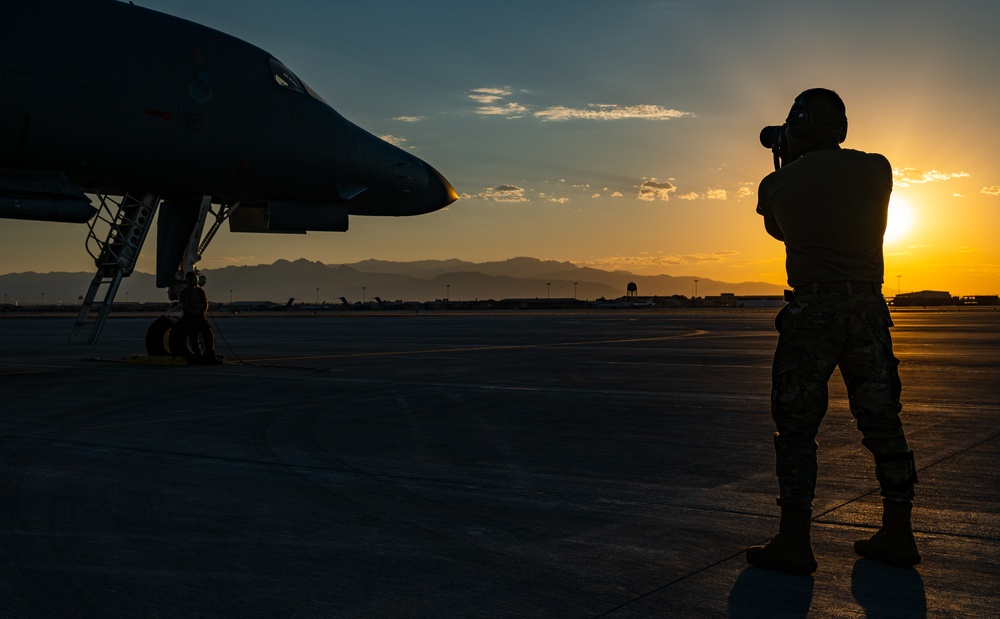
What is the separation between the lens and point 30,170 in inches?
631

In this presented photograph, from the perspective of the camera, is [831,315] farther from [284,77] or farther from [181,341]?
[181,341]

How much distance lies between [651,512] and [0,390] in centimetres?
1227

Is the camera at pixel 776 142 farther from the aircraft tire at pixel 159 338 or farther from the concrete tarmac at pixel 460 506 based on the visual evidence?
the aircraft tire at pixel 159 338

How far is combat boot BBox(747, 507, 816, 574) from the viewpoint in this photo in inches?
183

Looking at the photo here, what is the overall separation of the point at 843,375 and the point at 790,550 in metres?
1.05

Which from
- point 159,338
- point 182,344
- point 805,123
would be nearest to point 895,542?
point 805,123

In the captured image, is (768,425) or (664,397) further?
(664,397)

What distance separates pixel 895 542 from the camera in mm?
4777

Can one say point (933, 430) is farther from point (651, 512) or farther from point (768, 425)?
point (651, 512)

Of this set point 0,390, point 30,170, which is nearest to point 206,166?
point 30,170

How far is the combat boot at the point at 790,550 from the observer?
183 inches

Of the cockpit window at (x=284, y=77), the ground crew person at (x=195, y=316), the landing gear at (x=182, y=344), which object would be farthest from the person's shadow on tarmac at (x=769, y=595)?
the cockpit window at (x=284, y=77)

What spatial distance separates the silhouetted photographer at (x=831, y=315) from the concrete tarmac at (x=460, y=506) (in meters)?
0.47

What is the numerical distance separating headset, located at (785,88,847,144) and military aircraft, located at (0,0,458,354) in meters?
14.1
